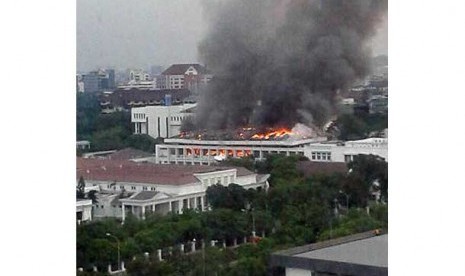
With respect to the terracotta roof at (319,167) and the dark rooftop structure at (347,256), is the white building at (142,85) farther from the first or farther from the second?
the dark rooftop structure at (347,256)

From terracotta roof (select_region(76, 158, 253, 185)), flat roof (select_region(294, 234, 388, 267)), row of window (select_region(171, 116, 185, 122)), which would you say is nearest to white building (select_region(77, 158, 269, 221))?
terracotta roof (select_region(76, 158, 253, 185))

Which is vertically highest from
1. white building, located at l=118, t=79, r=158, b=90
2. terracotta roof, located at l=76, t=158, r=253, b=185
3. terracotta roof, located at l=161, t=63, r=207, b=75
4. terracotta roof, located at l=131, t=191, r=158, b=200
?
terracotta roof, located at l=161, t=63, r=207, b=75

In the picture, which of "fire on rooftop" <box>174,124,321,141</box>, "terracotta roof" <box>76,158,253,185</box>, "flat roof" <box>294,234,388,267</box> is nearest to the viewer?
"flat roof" <box>294,234,388,267</box>

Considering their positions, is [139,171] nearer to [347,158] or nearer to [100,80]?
[100,80]

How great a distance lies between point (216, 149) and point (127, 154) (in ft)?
0.78

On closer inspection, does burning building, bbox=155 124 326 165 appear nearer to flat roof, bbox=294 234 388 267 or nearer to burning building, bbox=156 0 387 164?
burning building, bbox=156 0 387 164

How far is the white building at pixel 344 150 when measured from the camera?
7.29 ft

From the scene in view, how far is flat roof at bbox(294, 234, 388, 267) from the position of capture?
221cm

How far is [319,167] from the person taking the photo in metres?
2.31

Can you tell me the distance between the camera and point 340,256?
2238mm

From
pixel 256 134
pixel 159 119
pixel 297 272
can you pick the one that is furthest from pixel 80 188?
pixel 297 272
